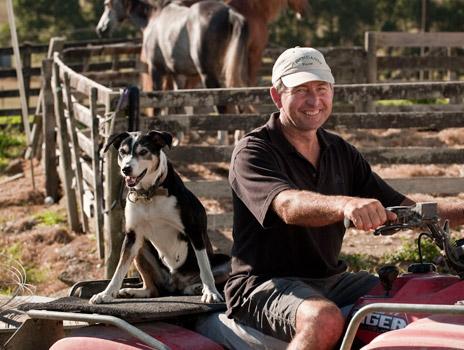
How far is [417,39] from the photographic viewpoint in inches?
503

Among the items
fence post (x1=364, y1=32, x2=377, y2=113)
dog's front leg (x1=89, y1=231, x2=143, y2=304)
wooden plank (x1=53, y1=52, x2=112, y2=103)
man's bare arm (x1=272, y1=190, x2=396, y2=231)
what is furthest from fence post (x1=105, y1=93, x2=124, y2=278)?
fence post (x1=364, y1=32, x2=377, y2=113)

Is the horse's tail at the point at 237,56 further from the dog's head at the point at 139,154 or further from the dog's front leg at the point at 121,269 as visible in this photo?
the dog's front leg at the point at 121,269

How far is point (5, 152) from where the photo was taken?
13.4 metres

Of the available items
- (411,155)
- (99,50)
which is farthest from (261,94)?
(99,50)

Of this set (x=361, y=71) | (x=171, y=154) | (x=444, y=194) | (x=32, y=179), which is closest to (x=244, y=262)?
(x=171, y=154)

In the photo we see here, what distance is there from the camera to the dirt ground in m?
7.37

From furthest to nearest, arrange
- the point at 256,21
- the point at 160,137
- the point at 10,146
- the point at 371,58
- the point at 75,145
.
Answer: the point at 10,146
the point at 371,58
the point at 256,21
the point at 75,145
the point at 160,137

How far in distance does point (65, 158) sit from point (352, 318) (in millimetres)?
7427

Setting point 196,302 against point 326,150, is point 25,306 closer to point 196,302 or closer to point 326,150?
point 196,302

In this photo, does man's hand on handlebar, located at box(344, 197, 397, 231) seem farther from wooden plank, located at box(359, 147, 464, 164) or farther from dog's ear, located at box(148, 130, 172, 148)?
wooden plank, located at box(359, 147, 464, 164)

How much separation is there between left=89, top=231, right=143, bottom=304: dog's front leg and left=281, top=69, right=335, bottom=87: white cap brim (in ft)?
4.49

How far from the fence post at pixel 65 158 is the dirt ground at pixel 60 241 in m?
0.16

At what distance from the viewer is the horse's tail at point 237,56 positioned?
429 inches

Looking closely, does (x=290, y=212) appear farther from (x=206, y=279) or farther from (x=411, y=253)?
(x=411, y=253)
